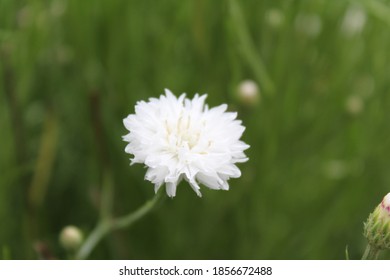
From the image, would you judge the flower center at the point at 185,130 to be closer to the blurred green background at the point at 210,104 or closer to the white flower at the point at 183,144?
the white flower at the point at 183,144

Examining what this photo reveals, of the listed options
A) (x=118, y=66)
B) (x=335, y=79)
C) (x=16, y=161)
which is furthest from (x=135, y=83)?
(x=335, y=79)

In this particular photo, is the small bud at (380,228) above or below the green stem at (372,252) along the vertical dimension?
above

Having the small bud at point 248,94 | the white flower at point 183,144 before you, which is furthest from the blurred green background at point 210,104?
the white flower at point 183,144

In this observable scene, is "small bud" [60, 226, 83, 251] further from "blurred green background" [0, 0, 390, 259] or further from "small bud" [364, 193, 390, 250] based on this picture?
"small bud" [364, 193, 390, 250]

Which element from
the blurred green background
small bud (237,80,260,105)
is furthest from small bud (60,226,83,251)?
small bud (237,80,260,105)

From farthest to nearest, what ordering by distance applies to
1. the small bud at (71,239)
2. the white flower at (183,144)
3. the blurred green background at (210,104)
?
the blurred green background at (210,104) < the small bud at (71,239) < the white flower at (183,144)
